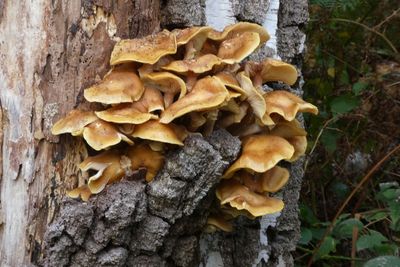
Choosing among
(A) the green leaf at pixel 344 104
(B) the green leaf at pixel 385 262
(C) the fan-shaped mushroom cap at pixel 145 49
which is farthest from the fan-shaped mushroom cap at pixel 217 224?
(A) the green leaf at pixel 344 104

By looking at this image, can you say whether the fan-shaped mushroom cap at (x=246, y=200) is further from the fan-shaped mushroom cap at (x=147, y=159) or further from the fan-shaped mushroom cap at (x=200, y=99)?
the fan-shaped mushroom cap at (x=200, y=99)

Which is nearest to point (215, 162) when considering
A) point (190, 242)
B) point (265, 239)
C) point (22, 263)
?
point (190, 242)

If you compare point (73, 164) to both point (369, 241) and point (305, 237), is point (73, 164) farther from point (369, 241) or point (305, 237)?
point (305, 237)

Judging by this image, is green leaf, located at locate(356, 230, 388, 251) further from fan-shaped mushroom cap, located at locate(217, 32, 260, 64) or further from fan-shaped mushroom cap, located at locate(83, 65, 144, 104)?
fan-shaped mushroom cap, located at locate(83, 65, 144, 104)

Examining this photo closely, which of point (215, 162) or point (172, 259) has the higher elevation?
point (215, 162)

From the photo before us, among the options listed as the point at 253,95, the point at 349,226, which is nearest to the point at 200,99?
the point at 253,95

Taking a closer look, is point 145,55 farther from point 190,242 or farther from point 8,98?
point 190,242
